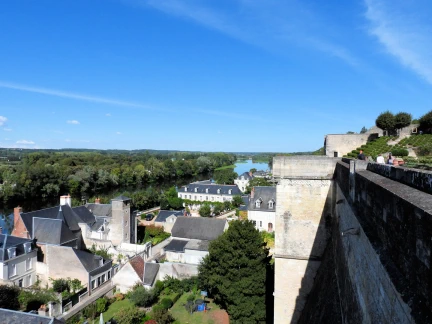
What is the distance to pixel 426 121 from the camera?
13633mm

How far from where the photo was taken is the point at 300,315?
10.1 m

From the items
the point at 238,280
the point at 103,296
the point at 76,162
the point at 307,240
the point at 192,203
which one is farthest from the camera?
the point at 76,162

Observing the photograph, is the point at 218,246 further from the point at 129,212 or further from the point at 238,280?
the point at 129,212

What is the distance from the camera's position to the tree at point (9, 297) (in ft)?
53.8

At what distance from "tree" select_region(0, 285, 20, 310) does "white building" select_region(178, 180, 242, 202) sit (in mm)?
32318

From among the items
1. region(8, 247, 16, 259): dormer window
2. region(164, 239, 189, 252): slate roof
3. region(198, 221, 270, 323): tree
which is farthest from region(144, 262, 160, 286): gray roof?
region(8, 247, 16, 259): dormer window

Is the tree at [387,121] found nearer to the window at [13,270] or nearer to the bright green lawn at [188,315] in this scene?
the bright green lawn at [188,315]

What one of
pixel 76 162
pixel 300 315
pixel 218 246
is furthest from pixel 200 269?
pixel 76 162

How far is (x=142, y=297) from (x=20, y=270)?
8.71 metres

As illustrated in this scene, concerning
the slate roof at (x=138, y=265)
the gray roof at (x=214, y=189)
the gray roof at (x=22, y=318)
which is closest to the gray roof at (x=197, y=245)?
the slate roof at (x=138, y=265)

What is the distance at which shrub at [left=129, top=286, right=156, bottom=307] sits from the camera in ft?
58.7

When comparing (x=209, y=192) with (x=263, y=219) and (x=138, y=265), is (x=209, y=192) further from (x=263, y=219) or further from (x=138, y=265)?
(x=138, y=265)

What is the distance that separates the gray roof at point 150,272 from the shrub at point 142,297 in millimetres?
1604

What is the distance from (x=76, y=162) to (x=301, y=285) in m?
85.4
